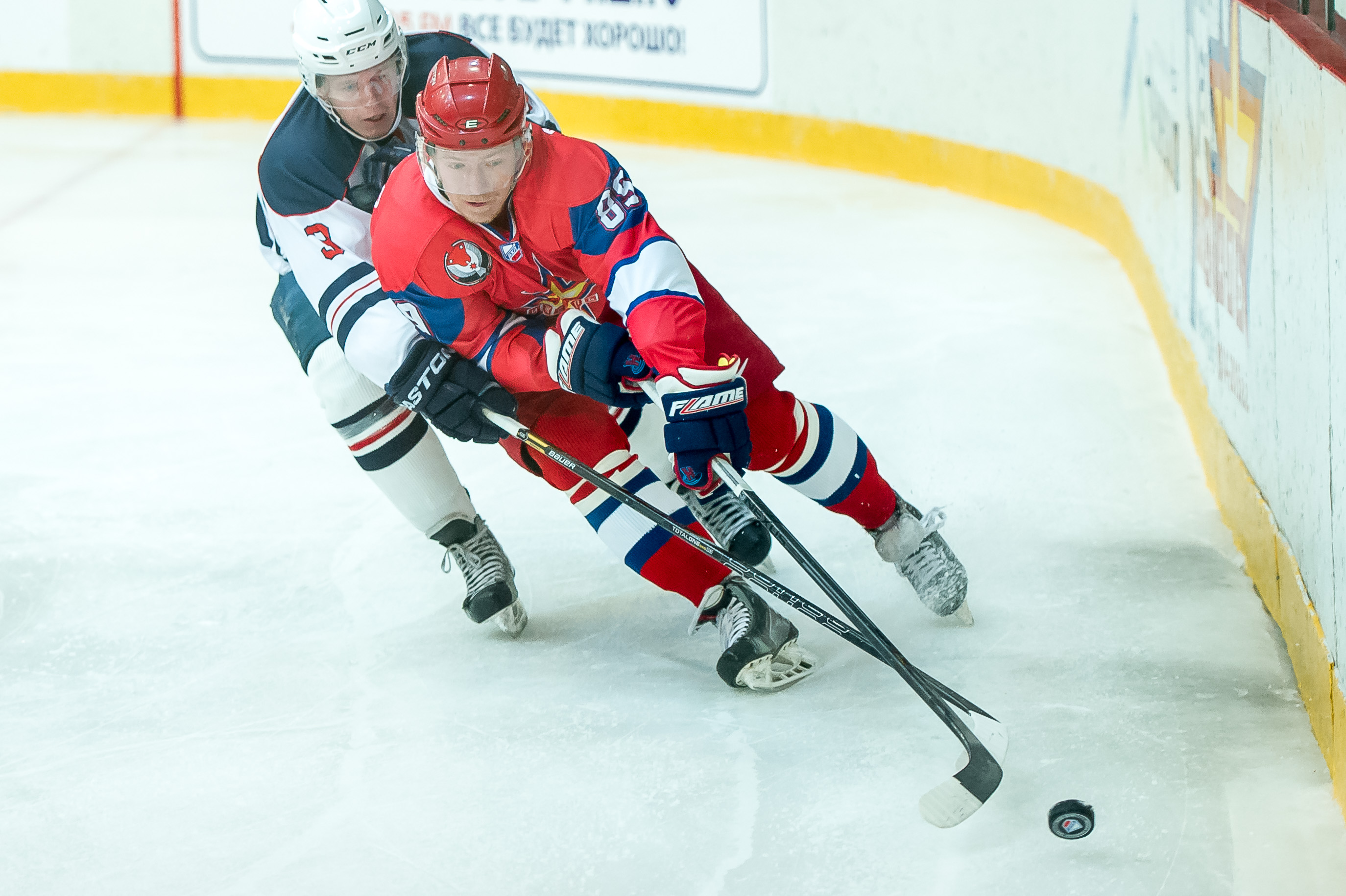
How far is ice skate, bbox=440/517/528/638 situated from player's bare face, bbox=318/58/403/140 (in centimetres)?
66

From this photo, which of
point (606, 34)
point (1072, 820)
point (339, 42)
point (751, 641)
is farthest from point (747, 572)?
point (606, 34)

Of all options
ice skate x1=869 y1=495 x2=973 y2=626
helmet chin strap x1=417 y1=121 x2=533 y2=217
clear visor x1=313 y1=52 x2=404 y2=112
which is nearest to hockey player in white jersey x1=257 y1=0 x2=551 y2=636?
clear visor x1=313 y1=52 x2=404 y2=112

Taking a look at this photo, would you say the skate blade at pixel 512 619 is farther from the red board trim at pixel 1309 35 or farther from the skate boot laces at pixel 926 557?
the red board trim at pixel 1309 35

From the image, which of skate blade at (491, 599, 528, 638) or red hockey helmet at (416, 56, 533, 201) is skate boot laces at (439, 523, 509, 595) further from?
red hockey helmet at (416, 56, 533, 201)

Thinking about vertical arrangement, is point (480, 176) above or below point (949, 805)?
above

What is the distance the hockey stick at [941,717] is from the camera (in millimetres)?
1734

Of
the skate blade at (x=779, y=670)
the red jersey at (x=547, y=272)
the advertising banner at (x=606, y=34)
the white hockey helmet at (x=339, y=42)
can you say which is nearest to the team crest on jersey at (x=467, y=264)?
the red jersey at (x=547, y=272)

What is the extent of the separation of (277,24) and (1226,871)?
649 cm

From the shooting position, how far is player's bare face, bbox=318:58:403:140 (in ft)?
7.39

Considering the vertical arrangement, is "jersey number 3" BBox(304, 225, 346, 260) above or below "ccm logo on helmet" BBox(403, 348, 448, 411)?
above

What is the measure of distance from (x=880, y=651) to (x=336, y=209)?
1111mm

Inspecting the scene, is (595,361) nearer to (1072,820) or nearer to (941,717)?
(941,717)

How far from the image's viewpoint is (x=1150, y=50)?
3.74 meters

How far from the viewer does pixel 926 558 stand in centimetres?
224
